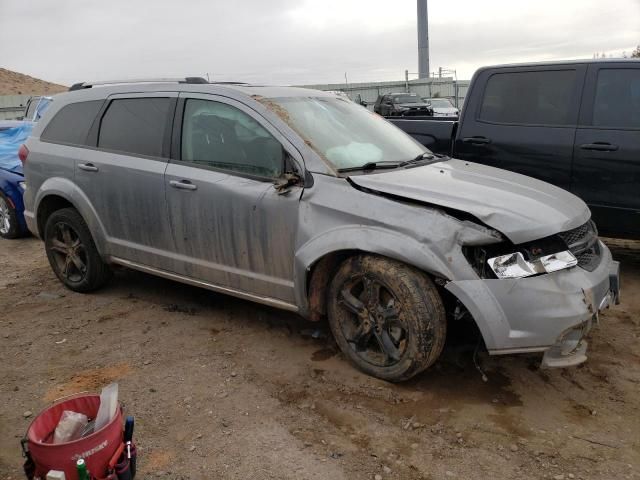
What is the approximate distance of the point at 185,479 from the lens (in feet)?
8.73

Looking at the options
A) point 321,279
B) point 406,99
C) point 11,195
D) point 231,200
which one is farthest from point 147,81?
point 406,99

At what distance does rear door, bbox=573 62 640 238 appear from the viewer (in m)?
4.88

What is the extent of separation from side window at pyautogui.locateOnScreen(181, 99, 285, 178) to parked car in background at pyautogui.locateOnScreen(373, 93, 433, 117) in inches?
590

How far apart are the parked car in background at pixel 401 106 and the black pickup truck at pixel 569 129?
1310 centimetres

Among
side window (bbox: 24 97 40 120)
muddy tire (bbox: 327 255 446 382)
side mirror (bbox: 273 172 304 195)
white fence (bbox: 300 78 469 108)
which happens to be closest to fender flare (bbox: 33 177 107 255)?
side mirror (bbox: 273 172 304 195)

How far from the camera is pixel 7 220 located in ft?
24.7

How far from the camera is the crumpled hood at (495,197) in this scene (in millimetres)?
3078

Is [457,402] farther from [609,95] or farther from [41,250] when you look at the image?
[41,250]

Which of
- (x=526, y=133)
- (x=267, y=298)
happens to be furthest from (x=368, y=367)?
(x=526, y=133)

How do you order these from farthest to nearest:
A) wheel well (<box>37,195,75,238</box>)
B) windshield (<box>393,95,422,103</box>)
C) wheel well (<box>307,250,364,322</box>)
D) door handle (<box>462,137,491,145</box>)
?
windshield (<box>393,95,422,103</box>)
door handle (<box>462,137,491,145</box>)
wheel well (<box>37,195,75,238</box>)
wheel well (<box>307,250,364,322</box>)

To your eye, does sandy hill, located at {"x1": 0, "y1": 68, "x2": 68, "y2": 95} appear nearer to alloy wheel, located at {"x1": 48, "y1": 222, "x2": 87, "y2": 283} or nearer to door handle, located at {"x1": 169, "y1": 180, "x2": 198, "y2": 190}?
alloy wheel, located at {"x1": 48, "y1": 222, "x2": 87, "y2": 283}

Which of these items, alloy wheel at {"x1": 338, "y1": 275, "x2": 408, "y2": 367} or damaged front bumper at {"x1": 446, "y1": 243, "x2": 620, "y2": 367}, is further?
alloy wheel at {"x1": 338, "y1": 275, "x2": 408, "y2": 367}

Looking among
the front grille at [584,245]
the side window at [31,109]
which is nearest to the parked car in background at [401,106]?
the side window at [31,109]

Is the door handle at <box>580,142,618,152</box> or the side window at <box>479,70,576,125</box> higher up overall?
the side window at <box>479,70,576,125</box>
